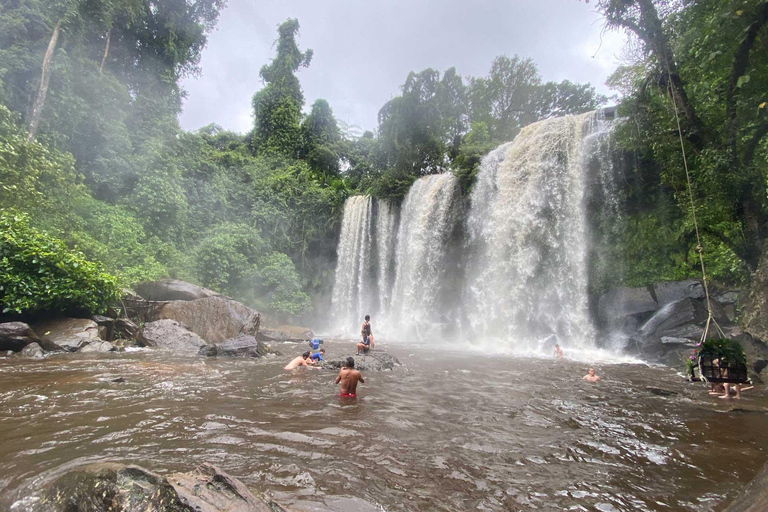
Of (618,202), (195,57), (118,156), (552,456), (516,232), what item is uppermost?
(195,57)

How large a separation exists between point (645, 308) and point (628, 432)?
1154 centimetres

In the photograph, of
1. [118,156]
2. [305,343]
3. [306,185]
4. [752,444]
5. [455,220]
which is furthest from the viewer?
[306,185]

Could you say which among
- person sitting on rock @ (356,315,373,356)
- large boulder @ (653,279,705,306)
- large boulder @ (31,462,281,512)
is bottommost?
large boulder @ (31,462,281,512)

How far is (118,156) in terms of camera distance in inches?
734

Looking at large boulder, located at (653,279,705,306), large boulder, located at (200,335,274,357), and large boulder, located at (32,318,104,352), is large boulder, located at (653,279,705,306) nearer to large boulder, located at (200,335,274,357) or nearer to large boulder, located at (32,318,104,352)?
large boulder, located at (200,335,274,357)

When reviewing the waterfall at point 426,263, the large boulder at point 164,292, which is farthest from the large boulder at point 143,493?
the waterfall at point 426,263

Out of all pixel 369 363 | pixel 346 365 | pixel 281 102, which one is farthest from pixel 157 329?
pixel 281 102

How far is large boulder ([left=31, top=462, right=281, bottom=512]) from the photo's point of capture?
2.04 m

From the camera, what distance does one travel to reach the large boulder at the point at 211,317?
13.4 m

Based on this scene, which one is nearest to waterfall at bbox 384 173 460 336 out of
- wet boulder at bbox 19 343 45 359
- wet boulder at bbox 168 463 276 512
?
wet boulder at bbox 19 343 45 359

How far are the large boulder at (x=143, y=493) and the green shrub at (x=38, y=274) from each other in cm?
949

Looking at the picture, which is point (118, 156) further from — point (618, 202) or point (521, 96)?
point (521, 96)

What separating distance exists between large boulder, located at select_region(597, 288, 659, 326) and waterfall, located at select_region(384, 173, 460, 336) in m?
7.82

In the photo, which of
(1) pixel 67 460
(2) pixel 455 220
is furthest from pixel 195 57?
(1) pixel 67 460
